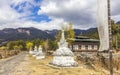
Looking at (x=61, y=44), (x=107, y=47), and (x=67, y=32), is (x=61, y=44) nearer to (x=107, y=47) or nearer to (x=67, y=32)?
(x=107, y=47)

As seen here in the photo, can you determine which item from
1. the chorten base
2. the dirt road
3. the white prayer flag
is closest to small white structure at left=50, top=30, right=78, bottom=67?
the chorten base

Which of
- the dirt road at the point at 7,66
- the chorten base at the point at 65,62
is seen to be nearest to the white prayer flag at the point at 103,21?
the dirt road at the point at 7,66

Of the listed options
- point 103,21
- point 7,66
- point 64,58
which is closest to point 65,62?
point 64,58

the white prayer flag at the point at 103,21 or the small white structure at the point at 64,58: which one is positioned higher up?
the white prayer flag at the point at 103,21

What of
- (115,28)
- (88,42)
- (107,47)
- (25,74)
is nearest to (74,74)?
(25,74)

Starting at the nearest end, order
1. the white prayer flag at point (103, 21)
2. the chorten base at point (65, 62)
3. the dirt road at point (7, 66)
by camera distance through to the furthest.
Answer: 1. the white prayer flag at point (103, 21)
2. the dirt road at point (7, 66)
3. the chorten base at point (65, 62)

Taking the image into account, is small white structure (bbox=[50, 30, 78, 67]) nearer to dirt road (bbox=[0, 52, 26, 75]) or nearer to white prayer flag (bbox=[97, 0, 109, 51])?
dirt road (bbox=[0, 52, 26, 75])

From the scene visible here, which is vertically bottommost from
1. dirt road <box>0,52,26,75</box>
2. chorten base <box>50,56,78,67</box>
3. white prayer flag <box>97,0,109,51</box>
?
dirt road <box>0,52,26,75</box>

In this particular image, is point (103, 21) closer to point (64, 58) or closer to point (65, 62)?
point (65, 62)

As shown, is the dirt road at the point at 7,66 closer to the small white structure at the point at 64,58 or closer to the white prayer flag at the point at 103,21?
the small white structure at the point at 64,58

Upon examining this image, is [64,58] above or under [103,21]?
under

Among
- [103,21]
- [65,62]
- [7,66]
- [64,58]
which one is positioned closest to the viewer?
[103,21]

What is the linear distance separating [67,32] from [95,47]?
10502 millimetres

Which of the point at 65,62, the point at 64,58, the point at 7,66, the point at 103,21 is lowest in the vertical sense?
the point at 7,66
